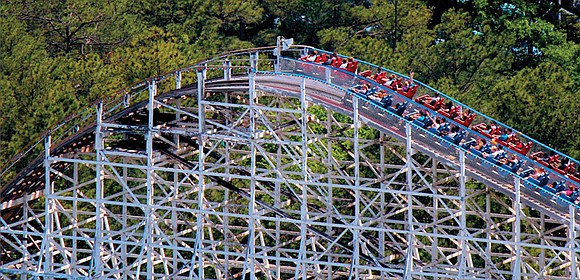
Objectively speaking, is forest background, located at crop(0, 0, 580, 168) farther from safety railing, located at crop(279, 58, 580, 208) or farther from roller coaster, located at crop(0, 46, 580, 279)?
safety railing, located at crop(279, 58, 580, 208)

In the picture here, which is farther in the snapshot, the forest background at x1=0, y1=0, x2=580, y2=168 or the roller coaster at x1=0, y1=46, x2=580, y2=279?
the forest background at x1=0, y1=0, x2=580, y2=168

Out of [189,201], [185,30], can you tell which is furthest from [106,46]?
[189,201]

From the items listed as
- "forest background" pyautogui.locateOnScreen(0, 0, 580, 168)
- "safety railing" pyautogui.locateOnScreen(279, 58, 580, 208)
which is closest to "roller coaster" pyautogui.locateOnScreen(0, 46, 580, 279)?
"safety railing" pyautogui.locateOnScreen(279, 58, 580, 208)

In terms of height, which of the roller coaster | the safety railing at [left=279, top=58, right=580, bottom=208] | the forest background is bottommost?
the forest background

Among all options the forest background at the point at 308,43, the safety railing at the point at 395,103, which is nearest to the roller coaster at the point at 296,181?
the safety railing at the point at 395,103

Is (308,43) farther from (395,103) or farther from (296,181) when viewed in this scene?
(296,181)

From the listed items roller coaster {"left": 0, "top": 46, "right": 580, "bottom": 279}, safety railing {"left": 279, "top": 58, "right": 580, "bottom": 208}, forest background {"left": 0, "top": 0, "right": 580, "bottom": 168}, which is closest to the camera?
safety railing {"left": 279, "top": 58, "right": 580, "bottom": 208}

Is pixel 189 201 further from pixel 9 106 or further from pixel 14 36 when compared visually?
pixel 14 36

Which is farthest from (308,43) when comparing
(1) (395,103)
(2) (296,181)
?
(2) (296,181)
